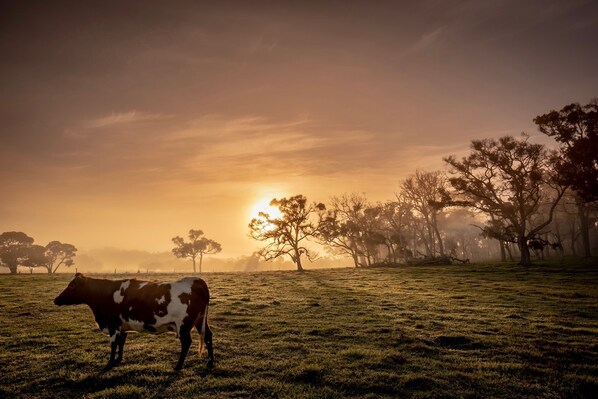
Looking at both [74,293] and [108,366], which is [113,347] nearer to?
[108,366]

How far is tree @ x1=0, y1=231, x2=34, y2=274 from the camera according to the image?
8738 centimetres

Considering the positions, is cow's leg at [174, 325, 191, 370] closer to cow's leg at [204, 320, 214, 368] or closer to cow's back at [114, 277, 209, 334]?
cow's back at [114, 277, 209, 334]

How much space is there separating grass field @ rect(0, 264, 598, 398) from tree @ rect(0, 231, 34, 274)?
89.7 meters

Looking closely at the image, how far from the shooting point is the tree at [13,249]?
287 feet

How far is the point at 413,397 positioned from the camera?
7.57 metres

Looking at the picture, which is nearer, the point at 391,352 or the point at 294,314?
the point at 391,352

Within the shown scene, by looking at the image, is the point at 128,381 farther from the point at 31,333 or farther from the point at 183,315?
the point at 31,333

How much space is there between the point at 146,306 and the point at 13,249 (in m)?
109

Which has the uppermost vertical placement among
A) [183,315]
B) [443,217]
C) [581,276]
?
[443,217]

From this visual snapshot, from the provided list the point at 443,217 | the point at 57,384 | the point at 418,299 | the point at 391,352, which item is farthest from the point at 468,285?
the point at 443,217

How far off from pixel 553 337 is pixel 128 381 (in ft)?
49.1

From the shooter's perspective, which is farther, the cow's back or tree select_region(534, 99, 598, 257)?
tree select_region(534, 99, 598, 257)

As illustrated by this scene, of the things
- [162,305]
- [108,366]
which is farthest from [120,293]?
[108,366]

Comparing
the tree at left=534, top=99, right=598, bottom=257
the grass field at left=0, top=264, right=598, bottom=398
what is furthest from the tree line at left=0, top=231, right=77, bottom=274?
the tree at left=534, top=99, right=598, bottom=257
